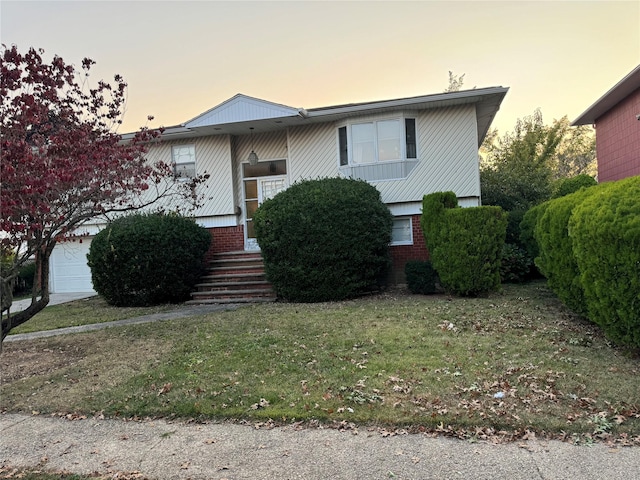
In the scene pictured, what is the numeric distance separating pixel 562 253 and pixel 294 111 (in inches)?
301

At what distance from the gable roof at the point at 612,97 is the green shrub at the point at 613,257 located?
6.56m

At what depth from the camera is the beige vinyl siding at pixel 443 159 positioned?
470 inches

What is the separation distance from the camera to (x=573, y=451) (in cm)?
337

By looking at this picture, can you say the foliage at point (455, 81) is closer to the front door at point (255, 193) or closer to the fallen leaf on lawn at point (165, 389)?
the front door at point (255, 193)

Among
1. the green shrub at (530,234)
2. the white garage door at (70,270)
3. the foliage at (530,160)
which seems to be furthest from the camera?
the foliage at (530,160)

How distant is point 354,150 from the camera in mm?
12570

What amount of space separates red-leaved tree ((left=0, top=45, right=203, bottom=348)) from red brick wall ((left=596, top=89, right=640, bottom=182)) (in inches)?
459

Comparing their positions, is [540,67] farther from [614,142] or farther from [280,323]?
[280,323]

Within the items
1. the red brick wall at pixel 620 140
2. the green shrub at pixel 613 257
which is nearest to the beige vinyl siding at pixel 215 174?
the green shrub at pixel 613 257

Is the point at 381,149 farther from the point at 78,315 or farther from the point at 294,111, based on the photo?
the point at 78,315

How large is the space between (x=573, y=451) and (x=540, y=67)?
1729 cm

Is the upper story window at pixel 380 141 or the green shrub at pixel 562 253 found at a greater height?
the upper story window at pixel 380 141

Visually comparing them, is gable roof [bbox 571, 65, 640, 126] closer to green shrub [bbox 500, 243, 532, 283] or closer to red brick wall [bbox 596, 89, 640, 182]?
red brick wall [bbox 596, 89, 640, 182]

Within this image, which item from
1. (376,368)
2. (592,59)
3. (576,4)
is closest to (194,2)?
(576,4)
